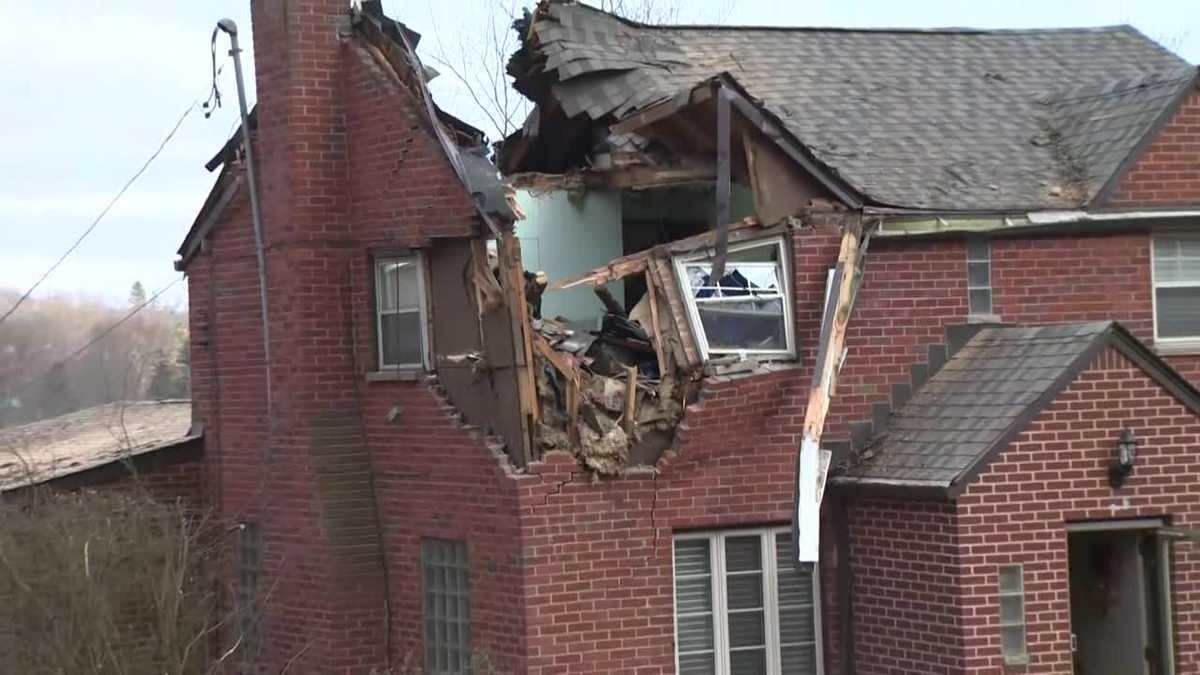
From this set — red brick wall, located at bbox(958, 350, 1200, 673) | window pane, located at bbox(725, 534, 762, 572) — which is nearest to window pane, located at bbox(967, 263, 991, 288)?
red brick wall, located at bbox(958, 350, 1200, 673)

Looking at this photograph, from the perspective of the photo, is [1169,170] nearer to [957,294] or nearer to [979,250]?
[979,250]

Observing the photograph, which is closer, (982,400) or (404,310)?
(982,400)

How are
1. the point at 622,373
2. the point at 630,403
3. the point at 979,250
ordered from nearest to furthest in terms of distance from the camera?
the point at 630,403 < the point at 622,373 < the point at 979,250

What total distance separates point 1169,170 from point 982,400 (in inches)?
128

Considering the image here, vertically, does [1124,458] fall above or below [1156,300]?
below

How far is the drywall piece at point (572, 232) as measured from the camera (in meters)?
17.2

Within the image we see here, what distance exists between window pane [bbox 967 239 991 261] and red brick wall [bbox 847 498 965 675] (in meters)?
2.47

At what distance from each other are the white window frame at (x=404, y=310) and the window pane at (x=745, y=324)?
242 cm

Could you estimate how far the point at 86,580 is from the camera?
14.7 metres

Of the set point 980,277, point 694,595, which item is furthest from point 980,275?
point 694,595

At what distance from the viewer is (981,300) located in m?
15.6

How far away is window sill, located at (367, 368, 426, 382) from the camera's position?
15.4 meters

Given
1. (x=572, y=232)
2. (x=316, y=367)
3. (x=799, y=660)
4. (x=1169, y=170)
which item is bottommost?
(x=799, y=660)

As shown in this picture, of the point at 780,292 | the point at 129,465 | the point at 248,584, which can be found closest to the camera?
the point at 780,292
